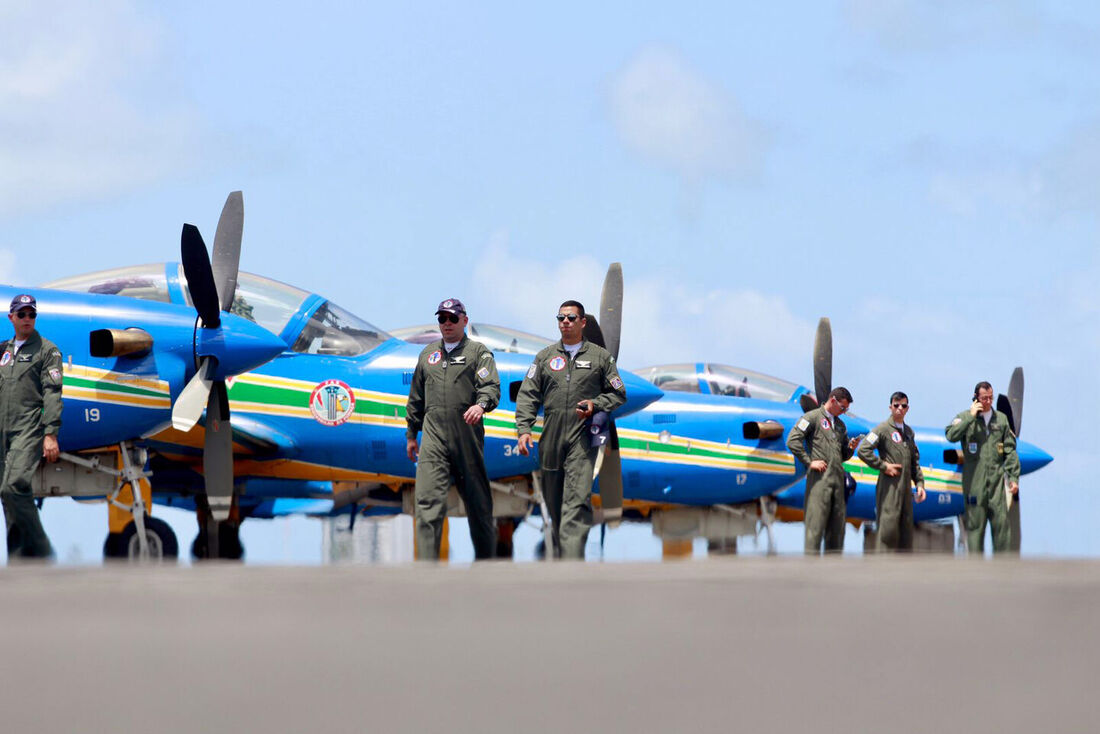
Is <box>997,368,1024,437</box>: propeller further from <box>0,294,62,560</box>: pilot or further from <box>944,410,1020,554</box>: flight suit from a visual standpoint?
<box>0,294,62,560</box>: pilot

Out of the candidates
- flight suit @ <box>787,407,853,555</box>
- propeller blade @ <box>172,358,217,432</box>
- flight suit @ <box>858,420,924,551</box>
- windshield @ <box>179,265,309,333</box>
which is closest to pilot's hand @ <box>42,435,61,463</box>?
propeller blade @ <box>172,358,217,432</box>

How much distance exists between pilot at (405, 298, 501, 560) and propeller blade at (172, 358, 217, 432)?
2.50 meters

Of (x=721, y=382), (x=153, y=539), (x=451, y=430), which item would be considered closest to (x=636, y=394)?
(x=451, y=430)

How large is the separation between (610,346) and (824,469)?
256 centimetres

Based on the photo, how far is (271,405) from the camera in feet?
43.1

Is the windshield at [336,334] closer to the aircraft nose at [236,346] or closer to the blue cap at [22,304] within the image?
the aircraft nose at [236,346]

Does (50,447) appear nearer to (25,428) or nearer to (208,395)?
(25,428)

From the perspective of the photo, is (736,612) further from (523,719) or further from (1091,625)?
(1091,625)

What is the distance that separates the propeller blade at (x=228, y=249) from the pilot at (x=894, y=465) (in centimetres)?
671

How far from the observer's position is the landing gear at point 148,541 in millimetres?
11703

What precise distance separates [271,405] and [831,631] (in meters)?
10.8

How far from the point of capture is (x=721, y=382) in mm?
17875

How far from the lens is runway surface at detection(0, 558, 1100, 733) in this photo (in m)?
2.77

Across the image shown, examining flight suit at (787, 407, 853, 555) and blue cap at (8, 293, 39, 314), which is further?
flight suit at (787, 407, 853, 555)
